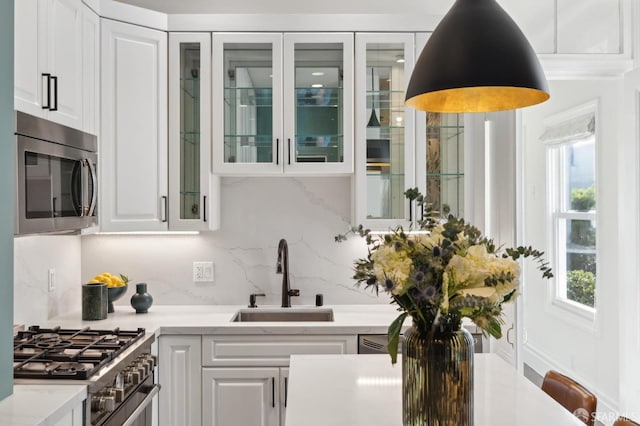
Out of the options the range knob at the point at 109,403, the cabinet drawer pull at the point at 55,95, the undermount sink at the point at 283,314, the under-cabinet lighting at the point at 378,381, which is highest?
the cabinet drawer pull at the point at 55,95

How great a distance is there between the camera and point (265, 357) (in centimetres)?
260

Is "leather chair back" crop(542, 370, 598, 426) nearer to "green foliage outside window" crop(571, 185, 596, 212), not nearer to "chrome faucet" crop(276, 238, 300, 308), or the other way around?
"chrome faucet" crop(276, 238, 300, 308)

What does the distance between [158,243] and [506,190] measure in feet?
6.85

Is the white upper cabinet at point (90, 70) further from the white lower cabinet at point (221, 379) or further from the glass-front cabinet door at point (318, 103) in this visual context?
the white lower cabinet at point (221, 379)

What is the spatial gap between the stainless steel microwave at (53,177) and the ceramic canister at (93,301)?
46 cm

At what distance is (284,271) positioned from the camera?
120 inches

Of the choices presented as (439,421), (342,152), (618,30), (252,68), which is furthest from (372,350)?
(618,30)

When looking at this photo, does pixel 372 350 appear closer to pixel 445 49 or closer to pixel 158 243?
pixel 158 243

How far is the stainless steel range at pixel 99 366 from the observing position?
1.75 m

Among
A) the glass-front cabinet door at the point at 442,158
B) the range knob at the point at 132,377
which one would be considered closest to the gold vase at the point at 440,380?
the range knob at the point at 132,377

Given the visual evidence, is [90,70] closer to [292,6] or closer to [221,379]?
[292,6]

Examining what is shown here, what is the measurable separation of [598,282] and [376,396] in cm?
276

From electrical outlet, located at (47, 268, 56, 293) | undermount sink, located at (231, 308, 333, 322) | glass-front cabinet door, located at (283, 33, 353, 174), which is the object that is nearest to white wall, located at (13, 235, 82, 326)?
electrical outlet, located at (47, 268, 56, 293)

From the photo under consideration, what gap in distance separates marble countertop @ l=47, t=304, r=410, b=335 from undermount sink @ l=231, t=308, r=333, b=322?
0.11 m
